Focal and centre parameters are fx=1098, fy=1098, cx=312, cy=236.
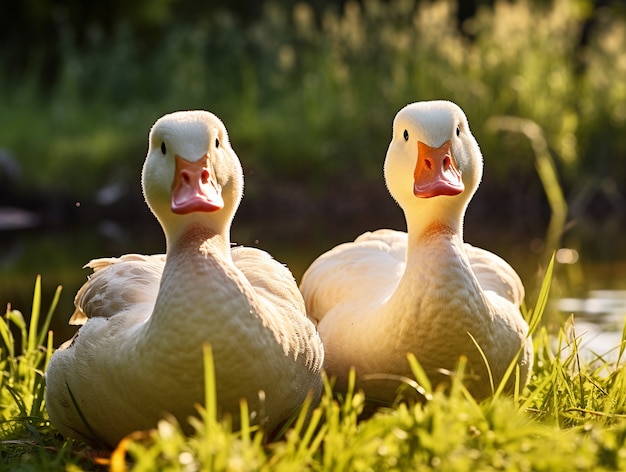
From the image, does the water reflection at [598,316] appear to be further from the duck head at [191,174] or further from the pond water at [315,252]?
the duck head at [191,174]

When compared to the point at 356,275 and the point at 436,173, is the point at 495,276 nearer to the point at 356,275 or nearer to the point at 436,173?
the point at 356,275

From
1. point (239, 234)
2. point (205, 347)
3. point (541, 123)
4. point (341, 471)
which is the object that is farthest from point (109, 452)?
point (541, 123)

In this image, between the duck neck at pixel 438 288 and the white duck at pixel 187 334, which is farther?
the duck neck at pixel 438 288

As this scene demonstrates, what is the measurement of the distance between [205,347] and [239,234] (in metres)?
7.24

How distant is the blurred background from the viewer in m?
11.2

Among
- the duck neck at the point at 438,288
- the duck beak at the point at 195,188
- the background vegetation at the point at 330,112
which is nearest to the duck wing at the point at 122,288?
the duck beak at the point at 195,188

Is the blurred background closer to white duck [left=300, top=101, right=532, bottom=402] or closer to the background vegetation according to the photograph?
the background vegetation

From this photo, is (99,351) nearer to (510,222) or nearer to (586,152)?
(510,222)

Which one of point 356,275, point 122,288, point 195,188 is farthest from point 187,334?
point 356,275

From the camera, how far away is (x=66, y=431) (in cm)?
384

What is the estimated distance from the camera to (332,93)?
1282 cm

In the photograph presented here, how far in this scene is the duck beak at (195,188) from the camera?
3.31 metres

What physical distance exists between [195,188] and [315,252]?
5694 mm

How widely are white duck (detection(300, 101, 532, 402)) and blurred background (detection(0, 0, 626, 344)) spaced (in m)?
5.43
